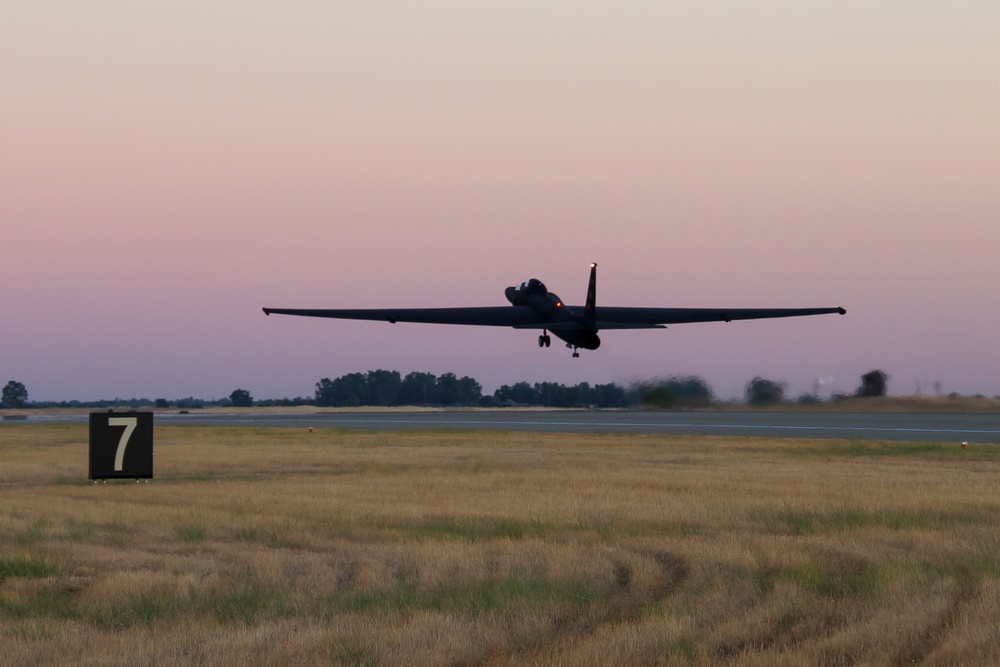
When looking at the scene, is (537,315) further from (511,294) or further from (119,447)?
(119,447)

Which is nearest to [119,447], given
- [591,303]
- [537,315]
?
[591,303]

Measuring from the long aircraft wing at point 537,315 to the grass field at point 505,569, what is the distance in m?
30.0

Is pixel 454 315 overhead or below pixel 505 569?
overhead

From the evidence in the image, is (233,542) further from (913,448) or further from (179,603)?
(913,448)

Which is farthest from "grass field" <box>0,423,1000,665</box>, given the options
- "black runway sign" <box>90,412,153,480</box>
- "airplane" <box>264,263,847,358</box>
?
"airplane" <box>264,263,847,358</box>

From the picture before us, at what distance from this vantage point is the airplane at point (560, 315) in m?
61.5

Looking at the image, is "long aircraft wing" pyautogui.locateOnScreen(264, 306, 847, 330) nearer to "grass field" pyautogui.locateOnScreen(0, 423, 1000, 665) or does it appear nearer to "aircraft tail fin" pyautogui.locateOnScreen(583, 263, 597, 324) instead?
"aircraft tail fin" pyautogui.locateOnScreen(583, 263, 597, 324)

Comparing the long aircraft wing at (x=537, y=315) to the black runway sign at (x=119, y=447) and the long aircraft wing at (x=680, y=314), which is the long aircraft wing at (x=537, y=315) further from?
the black runway sign at (x=119, y=447)

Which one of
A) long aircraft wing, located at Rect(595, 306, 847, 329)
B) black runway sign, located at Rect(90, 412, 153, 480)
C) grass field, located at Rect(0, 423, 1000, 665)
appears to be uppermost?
long aircraft wing, located at Rect(595, 306, 847, 329)

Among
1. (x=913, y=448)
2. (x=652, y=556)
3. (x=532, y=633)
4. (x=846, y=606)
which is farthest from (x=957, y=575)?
(x=913, y=448)

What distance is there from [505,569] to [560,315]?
4934 centimetres

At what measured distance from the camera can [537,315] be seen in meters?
67.1

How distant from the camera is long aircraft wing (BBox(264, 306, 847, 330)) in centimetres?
6259

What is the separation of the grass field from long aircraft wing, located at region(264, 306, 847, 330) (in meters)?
30.0
